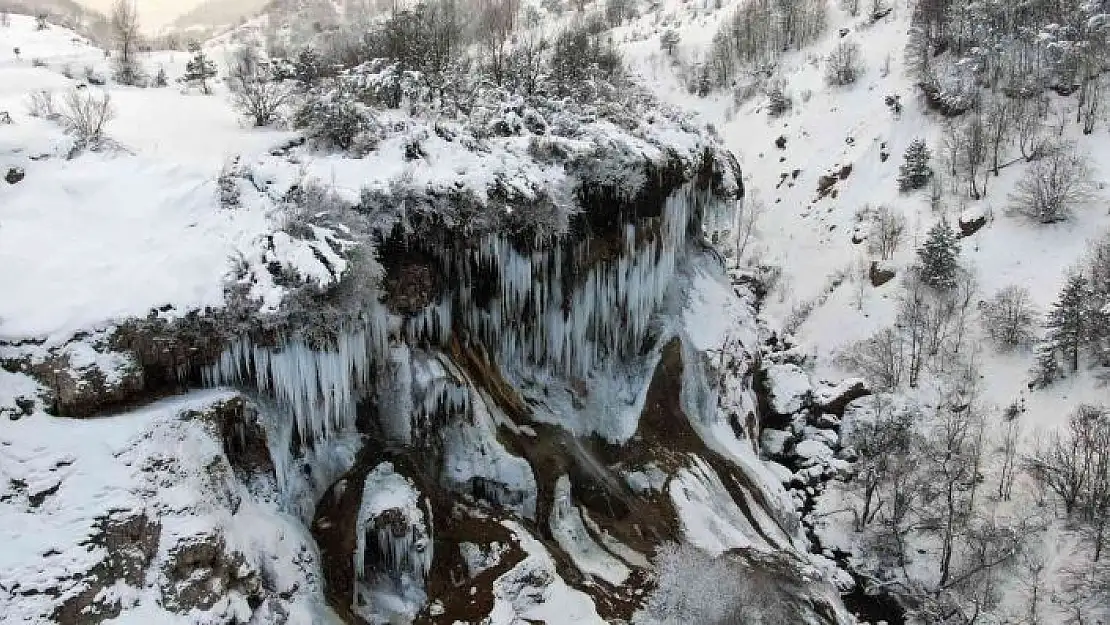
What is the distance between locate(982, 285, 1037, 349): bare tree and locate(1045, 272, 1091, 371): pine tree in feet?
4.09

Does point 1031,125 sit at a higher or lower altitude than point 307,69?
lower

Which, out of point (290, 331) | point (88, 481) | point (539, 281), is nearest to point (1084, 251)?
point (539, 281)

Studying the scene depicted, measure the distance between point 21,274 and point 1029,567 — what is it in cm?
2368

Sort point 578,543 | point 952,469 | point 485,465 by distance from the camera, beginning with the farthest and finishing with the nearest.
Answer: point 952,469
point 578,543
point 485,465

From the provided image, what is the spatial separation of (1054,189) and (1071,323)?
25.1 feet

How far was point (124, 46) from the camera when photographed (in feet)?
70.2

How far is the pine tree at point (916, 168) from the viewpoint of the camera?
33.7 m

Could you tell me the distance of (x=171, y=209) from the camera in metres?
11.2

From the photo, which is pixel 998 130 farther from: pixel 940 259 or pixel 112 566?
pixel 112 566

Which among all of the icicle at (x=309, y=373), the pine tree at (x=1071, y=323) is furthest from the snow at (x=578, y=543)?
the pine tree at (x=1071, y=323)

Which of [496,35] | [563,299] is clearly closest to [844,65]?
[496,35]

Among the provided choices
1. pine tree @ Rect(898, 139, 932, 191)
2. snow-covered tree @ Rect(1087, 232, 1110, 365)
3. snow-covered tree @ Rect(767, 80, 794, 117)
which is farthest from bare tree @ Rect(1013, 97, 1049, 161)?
snow-covered tree @ Rect(767, 80, 794, 117)

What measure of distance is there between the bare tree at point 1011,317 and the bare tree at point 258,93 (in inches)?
1009

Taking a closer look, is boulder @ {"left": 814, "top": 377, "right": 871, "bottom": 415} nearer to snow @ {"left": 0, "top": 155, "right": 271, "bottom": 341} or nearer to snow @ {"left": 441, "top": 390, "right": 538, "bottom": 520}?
snow @ {"left": 441, "top": 390, "right": 538, "bottom": 520}
